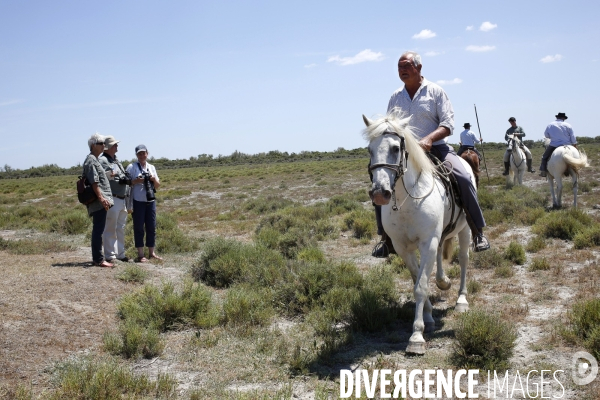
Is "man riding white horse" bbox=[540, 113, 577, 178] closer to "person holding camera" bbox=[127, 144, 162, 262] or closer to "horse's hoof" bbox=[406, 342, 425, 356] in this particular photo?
"person holding camera" bbox=[127, 144, 162, 262]

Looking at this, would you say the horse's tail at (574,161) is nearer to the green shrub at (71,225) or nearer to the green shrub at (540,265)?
the green shrub at (540,265)

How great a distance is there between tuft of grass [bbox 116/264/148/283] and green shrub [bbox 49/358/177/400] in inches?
123

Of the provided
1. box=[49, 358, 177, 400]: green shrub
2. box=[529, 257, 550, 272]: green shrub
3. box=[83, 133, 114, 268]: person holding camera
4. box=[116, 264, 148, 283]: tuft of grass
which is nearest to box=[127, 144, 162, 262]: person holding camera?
box=[83, 133, 114, 268]: person holding camera

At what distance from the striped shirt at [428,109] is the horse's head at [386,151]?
32.2 inches

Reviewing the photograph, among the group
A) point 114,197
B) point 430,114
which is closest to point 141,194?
point 114,197

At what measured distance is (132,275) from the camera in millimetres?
7707

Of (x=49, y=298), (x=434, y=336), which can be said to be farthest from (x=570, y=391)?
(x=49, y=298)

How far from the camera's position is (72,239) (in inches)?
516

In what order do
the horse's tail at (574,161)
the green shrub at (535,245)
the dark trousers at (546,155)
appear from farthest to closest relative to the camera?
the dark trousers at (546,155)
the horse's tail at (574,161)
the green shrub at (535,245)

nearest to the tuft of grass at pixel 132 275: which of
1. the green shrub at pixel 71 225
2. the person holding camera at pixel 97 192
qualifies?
the person holding camera at pixel 97 192

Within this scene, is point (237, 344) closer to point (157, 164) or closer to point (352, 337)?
point (352, 337)

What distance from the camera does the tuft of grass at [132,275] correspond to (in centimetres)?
761

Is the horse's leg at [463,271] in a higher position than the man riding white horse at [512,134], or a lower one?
lower

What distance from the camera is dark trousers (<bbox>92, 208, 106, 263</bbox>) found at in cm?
838
